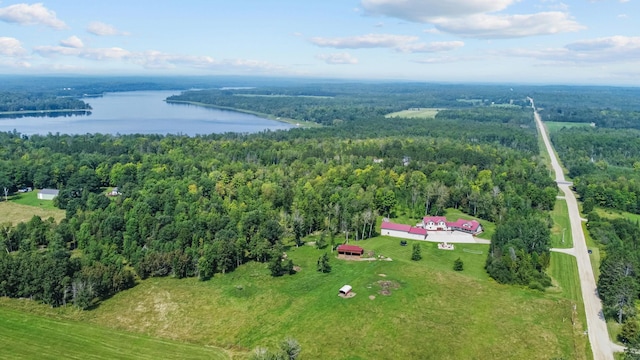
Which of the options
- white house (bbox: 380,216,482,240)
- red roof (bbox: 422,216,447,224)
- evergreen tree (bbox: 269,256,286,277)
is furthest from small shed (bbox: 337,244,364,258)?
red roof (bbox: 422,216,447,224)

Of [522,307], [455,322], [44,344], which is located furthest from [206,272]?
[522,307]

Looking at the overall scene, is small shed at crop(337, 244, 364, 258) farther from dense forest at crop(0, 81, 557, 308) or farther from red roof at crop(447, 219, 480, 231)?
red roof at crop(447, 219, 480, 231)

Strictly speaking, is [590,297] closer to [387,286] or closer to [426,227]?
[387,286]

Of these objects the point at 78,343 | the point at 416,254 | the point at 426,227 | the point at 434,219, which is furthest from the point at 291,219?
the point at 78,343

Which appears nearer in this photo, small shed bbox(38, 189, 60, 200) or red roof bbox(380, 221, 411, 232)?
red roof bbox(380, 221, 411, 232)

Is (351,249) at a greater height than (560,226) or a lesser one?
greater

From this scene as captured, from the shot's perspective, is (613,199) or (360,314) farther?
(613,199)

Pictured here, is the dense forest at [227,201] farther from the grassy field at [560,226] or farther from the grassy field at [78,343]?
the grassy field at [78,343]
